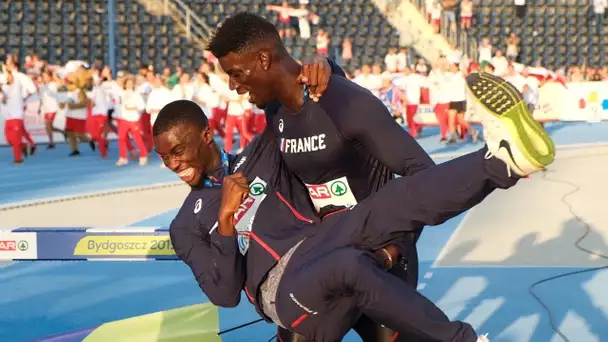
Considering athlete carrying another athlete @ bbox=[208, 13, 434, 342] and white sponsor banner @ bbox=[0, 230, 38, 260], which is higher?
athlete carrying another athlete @ bbox=[208, 13, 434, 342]

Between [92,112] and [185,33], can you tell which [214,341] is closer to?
[92,112]

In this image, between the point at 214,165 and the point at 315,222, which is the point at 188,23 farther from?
the point at 315,222

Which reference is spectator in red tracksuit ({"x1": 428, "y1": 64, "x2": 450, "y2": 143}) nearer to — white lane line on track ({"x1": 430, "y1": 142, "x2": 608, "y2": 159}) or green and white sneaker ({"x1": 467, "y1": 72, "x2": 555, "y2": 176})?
white lane line on track ({"x1": 430, "y1": 142, "x2": 608, "y2": 159})

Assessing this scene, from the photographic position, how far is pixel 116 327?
620cm

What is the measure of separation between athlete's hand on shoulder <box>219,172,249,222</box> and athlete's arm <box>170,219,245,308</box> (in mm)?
109

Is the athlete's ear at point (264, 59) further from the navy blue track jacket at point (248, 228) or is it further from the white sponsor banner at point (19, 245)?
the white sponsor banner at point (19, 245)

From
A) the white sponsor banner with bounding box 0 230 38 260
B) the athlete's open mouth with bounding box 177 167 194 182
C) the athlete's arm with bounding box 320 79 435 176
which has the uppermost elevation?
the athlete's arm with bounding box 320 79 435 176

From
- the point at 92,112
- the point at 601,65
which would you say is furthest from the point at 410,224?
the point at 601,65

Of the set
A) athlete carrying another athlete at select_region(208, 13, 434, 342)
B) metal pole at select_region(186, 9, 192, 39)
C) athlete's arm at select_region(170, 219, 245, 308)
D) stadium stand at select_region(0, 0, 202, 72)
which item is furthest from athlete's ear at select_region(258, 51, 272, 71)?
metal pole at select_region(186, 9, 192, 39)

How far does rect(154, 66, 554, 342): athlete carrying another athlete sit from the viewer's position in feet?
10.9

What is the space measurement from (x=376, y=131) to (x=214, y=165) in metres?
0.93

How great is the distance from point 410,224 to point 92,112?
692 inches

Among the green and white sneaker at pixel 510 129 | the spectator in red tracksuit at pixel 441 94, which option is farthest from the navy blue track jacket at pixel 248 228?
the spectator in red tracksuit at pixel 441 94

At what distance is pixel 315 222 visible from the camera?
3.99m
